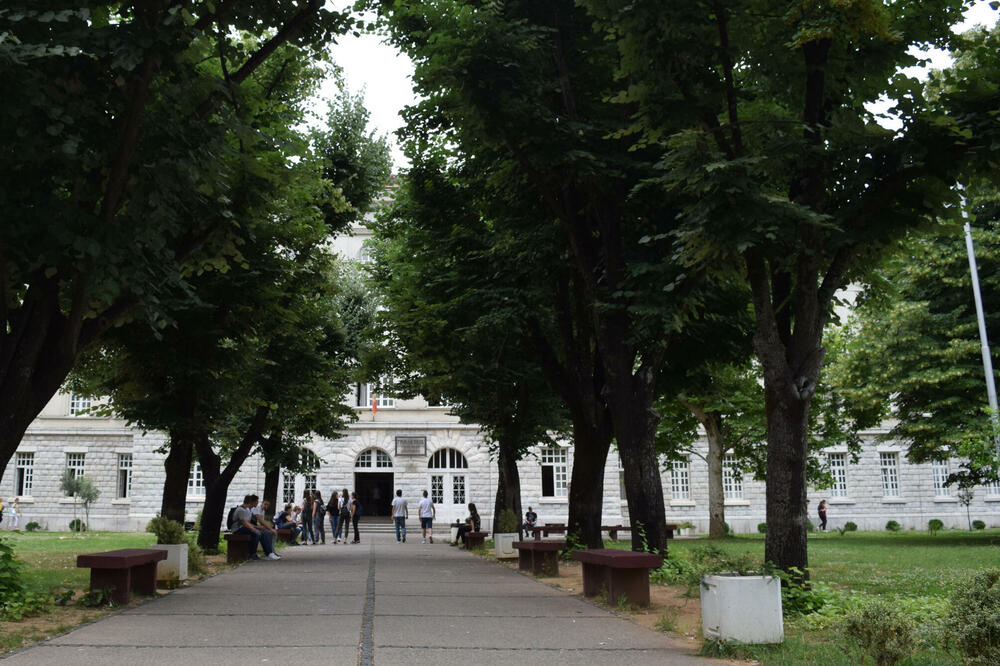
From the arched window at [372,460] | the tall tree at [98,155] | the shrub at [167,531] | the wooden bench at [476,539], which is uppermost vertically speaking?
the tall tree at [98,155]

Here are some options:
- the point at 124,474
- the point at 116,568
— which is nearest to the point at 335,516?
the point at 124,474

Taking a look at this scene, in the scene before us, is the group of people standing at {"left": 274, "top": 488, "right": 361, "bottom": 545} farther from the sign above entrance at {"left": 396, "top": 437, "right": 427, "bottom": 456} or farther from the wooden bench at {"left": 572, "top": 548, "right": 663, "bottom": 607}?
the wooden bench at {"left": 572, "top": 548, "right": 663, "bottom": 607}

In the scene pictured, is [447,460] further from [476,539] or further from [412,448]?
[476,539]

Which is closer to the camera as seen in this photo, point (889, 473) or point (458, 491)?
point (458, 491)

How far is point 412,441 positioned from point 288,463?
15182mm

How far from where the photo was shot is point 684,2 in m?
9.72

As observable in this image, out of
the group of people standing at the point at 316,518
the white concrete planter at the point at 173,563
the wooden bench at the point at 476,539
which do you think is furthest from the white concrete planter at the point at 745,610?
the group of people standing at the point at 316,518

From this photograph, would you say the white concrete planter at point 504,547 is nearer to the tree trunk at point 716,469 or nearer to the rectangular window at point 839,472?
the tree trunk at point 716,469

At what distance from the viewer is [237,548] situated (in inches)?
782

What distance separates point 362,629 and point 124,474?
41979mm

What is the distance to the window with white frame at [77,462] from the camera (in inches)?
1806

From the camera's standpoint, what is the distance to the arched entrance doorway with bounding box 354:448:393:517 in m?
46.8

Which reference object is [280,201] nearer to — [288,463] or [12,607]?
[12,607]

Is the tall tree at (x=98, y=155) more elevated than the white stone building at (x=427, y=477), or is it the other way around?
the tall tree at (x=98, y=155)
